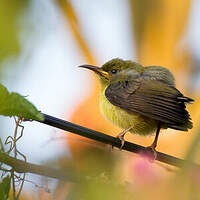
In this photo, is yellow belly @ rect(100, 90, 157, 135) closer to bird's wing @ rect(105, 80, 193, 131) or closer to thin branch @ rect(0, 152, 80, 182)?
bird's wing @ rect(105, 80, 193, 131)

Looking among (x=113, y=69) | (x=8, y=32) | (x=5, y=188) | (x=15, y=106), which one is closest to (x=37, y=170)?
(x=5, y=188)

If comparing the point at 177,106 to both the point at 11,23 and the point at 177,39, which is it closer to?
the point at 11,23

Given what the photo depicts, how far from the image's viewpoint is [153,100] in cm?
354

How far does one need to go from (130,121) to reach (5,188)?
256cm

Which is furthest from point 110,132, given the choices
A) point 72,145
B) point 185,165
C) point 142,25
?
point 185,165

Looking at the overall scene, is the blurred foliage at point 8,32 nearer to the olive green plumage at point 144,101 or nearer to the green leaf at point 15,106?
the green leaf at point 15,106

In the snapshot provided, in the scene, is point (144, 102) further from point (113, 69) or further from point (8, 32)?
point (8, 32)

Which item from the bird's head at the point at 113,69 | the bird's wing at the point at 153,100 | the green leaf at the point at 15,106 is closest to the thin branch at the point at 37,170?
the green leaf at the point at 15,106

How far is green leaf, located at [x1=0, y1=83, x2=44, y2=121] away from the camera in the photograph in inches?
40.7

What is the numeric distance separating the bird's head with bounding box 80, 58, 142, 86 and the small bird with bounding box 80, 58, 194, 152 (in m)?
Answer: 0.01

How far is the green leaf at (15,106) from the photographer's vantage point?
3.39 feet

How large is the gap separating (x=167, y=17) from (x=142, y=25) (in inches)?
21.3

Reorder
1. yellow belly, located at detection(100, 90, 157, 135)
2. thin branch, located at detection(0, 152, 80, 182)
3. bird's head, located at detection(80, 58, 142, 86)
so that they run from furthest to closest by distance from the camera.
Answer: bird's head, located at detection(80, 58, 142, 86) → yellow belly, located at detection(100, 90, 157, 135) → thin branch, located at detection(0, 152, 80, 182)

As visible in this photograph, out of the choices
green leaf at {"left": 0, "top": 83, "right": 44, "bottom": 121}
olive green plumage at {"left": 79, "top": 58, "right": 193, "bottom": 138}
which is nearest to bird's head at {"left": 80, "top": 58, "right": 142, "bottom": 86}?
olive green plumage at {"left": 79, "top": 58, "right": 193, "bottom": 138}
